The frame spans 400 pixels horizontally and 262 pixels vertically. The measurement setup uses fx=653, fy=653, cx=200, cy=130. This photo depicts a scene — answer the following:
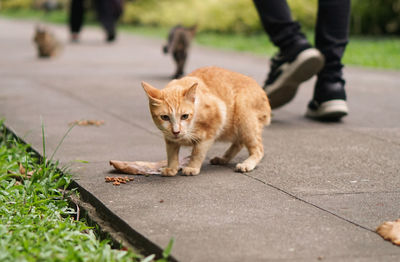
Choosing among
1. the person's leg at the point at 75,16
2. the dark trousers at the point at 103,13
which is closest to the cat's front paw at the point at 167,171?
the dark trousers at the point at 103,13

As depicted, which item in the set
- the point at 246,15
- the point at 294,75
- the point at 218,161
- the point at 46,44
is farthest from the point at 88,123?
the point at 246,15

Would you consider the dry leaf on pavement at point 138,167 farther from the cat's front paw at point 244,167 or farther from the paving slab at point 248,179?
the cat's front paw at point 244,167

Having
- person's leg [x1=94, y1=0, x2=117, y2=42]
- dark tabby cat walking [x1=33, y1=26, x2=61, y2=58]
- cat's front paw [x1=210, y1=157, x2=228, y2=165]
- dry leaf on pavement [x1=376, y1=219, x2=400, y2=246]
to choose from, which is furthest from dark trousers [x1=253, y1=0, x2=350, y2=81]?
person's leg [x1=94, y1=0, x2=117, y2=42]

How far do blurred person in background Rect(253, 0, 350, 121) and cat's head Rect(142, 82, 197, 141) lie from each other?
5.65 ft

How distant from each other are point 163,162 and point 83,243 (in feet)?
4.26

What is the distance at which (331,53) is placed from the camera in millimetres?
5328

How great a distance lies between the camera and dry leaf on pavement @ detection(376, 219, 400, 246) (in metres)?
2.50

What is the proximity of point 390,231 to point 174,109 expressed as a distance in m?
1.32

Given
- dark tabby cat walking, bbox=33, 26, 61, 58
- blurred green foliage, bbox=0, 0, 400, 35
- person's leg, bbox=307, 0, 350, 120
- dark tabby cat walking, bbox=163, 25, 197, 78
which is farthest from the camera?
blurred green foliage, bbox=0, 0, 400, 35

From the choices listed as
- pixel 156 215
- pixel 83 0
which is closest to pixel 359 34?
pixel 83 0

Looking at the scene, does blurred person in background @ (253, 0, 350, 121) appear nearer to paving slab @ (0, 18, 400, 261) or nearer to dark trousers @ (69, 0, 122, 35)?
paving slab @ (0, 18, 400, 261)

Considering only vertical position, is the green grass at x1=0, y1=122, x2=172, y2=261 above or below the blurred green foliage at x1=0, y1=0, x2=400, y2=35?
above

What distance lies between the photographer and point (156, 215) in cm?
284

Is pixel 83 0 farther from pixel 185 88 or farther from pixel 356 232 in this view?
pixel 356 232
